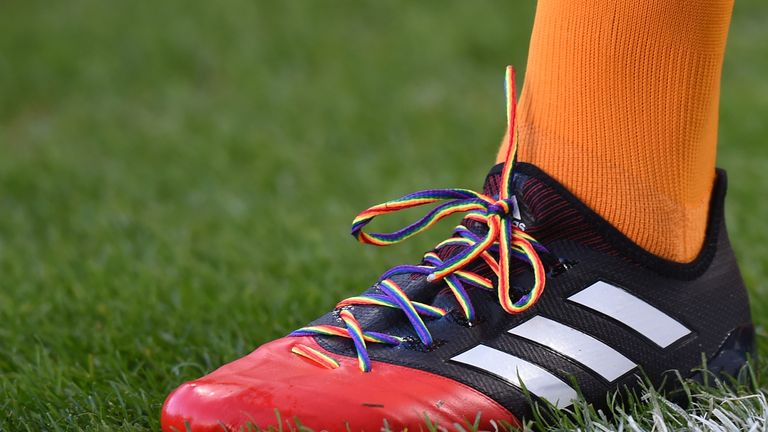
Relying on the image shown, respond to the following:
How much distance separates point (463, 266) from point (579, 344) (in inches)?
8.0

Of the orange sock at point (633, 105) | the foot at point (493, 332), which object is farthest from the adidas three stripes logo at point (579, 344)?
the orange sock at point (633, 105)

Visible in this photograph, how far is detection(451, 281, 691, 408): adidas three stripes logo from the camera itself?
53.7 inches

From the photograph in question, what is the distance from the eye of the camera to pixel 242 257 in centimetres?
283

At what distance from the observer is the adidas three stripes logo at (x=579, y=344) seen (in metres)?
1.36

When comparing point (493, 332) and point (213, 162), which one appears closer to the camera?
point (493, 332)

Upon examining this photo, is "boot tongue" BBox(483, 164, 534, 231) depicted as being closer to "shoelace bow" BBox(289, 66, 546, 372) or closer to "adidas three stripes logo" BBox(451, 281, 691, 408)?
"shoelace bow" BBox(289, 66, 546, 372)

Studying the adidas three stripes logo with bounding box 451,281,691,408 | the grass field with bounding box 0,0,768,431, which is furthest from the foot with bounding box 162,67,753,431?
the grass field with bounding box 0,0,768,431

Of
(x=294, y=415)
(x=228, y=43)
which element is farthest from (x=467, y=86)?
A: (x=294, y=415)

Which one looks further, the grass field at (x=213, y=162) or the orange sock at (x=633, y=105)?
the grass field at (x=213, y=162)

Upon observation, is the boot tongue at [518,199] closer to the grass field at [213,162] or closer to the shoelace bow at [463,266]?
the shoelace bow at [463,266]

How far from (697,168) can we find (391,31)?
4.33 metres

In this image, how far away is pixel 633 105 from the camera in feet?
4.79

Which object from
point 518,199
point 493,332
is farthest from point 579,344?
point 518,199

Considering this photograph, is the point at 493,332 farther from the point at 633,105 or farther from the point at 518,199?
the point at 633,105
